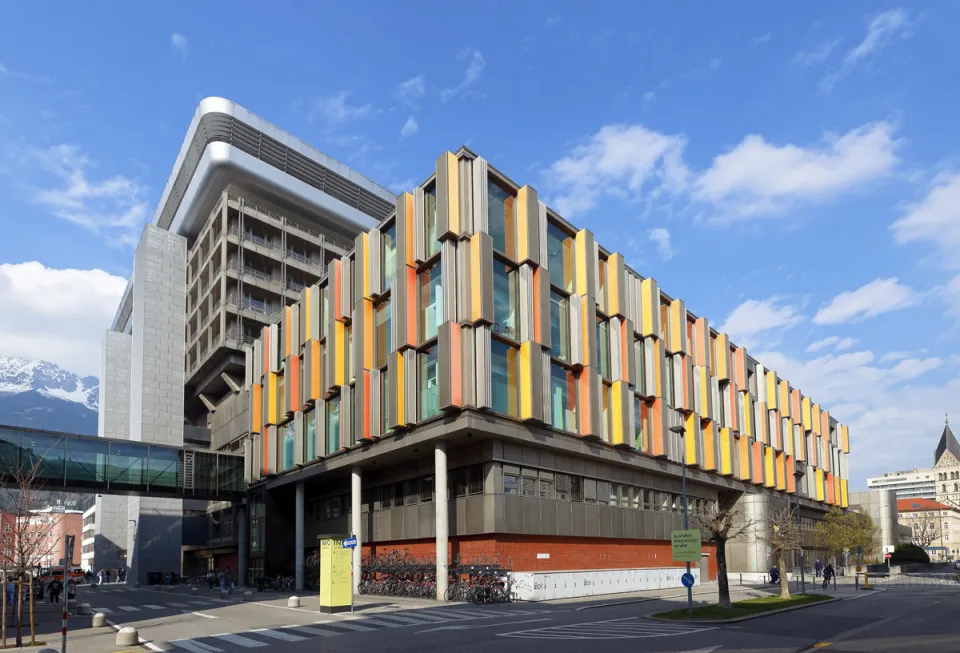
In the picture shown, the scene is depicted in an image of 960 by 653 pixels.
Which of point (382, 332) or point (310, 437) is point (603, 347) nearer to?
point (382, 332)

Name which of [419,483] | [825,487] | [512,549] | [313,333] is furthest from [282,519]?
[825,487]

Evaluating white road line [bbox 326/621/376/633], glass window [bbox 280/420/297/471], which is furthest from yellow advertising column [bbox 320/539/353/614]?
glass window [bbox 280/420/297/471]

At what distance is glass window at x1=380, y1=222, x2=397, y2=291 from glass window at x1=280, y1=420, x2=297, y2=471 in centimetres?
1663

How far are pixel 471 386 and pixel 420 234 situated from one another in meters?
9.61

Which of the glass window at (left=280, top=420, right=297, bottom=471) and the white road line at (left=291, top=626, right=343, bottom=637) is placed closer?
the white road line at (left=291, top=626, right=343, bottom=637)

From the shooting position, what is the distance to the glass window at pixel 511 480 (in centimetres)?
4081

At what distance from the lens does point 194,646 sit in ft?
76.3

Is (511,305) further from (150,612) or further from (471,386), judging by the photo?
(150,612)

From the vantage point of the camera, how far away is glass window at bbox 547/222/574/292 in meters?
46.4

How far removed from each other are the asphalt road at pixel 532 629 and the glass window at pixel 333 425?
14.0 meters

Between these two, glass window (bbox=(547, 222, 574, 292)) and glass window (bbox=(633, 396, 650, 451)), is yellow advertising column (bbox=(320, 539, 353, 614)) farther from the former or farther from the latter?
glass window (bbox=(633, 396, 650, 451))

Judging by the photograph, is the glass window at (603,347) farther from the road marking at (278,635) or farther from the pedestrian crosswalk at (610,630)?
the road marking at (278,635)

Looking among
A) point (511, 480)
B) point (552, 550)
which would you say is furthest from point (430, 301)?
point (552, 550)

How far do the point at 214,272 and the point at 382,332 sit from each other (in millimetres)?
41489
